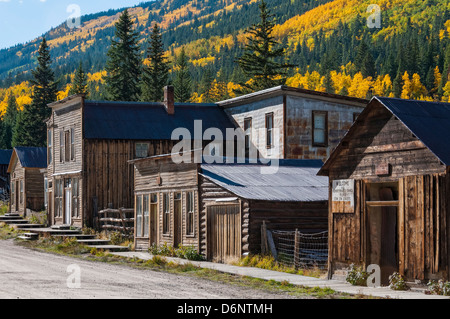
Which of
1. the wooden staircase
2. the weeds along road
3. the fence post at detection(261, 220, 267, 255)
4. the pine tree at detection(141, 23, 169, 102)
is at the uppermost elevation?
the pine tree at detection(141, 23, 169, 102)

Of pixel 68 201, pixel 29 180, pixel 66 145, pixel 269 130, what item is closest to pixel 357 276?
pixel 269 130

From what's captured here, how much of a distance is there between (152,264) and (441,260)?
12.8 m

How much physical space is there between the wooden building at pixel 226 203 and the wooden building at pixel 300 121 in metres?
3.51

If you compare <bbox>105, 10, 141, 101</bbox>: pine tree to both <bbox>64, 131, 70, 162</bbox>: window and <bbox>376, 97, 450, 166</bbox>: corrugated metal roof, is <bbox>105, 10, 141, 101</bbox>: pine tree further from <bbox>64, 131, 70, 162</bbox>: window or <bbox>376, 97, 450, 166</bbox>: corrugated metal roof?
<bbox>376, 97, 450, 166</bbox>: corrugated metal roof

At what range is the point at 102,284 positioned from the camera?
1920cm

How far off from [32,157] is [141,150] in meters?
18.0

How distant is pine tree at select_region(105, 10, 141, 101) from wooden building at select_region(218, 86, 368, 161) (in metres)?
34.3

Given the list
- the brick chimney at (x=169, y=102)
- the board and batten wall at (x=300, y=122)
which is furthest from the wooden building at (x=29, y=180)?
the board and batten wall at (x=300, y=122)

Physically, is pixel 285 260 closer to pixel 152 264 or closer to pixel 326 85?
pixel 152 264

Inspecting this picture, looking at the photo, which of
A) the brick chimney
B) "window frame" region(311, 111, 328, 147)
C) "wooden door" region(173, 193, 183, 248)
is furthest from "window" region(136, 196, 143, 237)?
"window frame" region(311, 111, 328, 147)

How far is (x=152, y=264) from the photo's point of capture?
27.2 metres

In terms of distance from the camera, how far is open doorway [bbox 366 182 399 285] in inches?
792

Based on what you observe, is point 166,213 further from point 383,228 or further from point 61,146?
point 61,146

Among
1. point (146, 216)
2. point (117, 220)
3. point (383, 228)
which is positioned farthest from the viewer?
point (117, 220)
